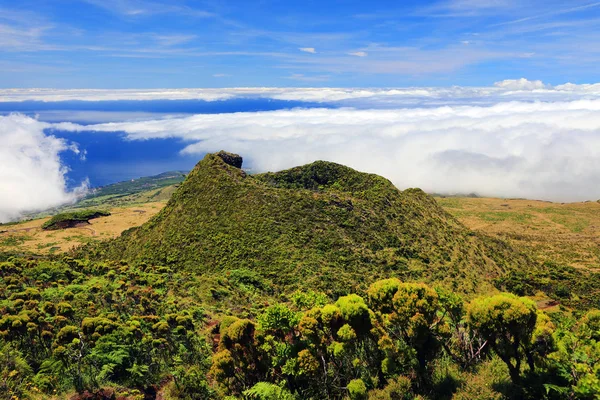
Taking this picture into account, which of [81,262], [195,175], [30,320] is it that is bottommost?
[81,262]

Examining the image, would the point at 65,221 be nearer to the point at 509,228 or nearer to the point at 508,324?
the point at 508,324

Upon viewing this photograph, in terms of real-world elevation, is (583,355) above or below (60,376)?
above

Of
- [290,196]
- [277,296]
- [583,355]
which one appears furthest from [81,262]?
[583,355]

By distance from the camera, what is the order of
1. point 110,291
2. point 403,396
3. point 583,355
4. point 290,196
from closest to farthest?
point 583,355, point 403,396, point 110,291, point 290,196

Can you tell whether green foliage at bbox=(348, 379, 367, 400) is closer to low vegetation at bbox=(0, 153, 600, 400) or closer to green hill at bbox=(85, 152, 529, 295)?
low vegetation at bbox=(0, 153, 600, 400)

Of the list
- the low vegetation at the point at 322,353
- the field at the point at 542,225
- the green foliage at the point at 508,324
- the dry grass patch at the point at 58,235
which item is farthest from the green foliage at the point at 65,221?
the field at the point at 542,225

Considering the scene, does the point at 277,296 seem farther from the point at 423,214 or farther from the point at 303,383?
the point at 423,214
